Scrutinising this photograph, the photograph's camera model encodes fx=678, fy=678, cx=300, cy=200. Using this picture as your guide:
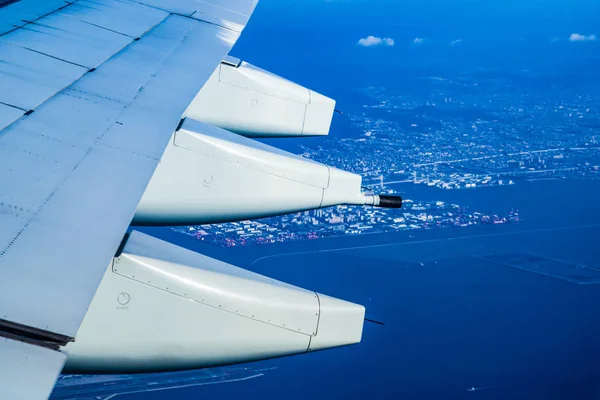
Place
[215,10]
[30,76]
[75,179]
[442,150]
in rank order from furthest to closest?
[442,150]
[215,10]
[30,76]
[75,179]

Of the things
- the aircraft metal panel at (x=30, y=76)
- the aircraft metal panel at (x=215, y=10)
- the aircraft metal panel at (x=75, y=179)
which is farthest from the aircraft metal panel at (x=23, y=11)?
the aircraft metal panel at (x=215, y=10)

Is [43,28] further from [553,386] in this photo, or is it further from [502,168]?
[502,168]

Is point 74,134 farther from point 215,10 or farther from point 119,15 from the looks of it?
point 215,10

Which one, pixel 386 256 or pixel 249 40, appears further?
pixel 249 40

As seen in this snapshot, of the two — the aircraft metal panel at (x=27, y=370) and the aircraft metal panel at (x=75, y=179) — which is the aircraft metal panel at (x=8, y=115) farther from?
the aircraft metal panel at (x=27, y=370)

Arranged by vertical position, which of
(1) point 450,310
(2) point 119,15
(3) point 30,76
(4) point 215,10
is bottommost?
(1) point 450,310

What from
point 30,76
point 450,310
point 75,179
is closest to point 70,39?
point 30,76

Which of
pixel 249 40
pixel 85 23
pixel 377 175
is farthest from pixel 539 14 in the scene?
pixel 85 23
